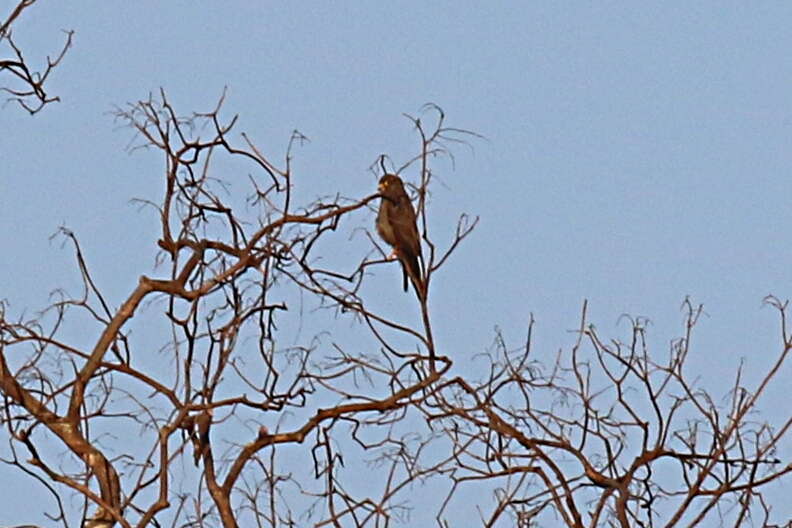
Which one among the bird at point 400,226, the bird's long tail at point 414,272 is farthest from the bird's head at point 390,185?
the bird's long tail at point 414,272

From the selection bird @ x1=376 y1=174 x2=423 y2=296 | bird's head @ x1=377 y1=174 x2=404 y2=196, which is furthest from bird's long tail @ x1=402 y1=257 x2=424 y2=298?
bird's head @ x1=377 y1=174 x2=404 y2=196

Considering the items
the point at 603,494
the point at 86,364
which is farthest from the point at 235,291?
the point at 603,494

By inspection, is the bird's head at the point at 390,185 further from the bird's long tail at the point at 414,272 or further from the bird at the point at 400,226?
the bird's long tail at the point at 414,272

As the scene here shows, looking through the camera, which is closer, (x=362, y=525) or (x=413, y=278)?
(x=362, y=525)

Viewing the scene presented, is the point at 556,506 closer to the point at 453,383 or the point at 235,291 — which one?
the point at 453,383

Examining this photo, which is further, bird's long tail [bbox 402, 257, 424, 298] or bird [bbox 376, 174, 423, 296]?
bird's long tail [bbox 402, 257, 424, 298]

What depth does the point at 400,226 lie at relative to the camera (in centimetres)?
564

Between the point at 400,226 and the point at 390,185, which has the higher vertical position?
the point at 400,226

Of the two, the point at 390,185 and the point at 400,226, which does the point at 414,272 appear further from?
the point at 390,185

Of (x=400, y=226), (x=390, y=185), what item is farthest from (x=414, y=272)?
(x=390, y=185)

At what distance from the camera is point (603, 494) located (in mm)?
4930

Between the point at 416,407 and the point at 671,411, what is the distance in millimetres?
682

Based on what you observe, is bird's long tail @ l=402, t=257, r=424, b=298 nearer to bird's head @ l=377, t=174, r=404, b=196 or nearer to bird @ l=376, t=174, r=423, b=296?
bird @ l=376, t=174, r=423, b=296

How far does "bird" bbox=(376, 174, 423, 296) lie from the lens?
5105 mm
